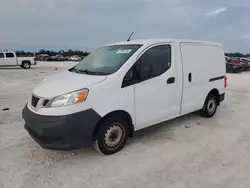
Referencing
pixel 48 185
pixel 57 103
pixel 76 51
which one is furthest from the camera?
pixel 76 51

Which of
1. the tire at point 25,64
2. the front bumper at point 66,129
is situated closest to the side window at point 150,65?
the front bumper at point 66,129

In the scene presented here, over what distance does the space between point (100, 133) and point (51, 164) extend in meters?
0.80

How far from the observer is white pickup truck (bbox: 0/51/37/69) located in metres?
22.8

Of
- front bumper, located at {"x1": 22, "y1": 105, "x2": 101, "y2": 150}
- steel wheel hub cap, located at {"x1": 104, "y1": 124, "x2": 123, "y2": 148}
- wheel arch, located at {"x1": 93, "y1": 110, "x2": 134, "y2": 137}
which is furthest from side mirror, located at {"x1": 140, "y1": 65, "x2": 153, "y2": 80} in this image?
front bumper, located at {"x1": 22, "y1": 105, "x2": 101, "y2": 150}

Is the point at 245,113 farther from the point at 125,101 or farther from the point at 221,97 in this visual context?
the point at 125,101

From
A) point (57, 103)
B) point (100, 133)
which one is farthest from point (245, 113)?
point (57, 103)

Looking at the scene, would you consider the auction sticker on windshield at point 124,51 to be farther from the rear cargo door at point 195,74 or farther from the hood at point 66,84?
the rear cargo door at point 195,74

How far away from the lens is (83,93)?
123 inches

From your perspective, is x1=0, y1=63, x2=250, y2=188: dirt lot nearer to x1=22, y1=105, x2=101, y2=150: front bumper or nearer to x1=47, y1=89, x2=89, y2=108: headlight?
x1=22, y1=105, x2=101, y2=150: front bumper

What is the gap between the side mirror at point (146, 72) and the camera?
3.71 meters

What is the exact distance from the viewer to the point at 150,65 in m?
3.83

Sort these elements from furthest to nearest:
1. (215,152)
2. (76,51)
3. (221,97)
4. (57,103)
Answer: (76,51) → (221,97) → (215,152) → (57,103)

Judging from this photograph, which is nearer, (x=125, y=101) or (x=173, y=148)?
(x=125, y=101)

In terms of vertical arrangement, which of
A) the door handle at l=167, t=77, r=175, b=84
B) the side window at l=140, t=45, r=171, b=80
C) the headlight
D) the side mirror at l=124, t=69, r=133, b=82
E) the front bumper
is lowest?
the front bumper
